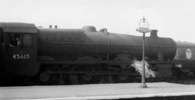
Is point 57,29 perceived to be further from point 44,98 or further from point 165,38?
point 44,98

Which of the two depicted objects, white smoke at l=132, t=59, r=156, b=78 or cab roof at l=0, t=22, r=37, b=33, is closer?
cab roof at l=0, t=22, r=37, b=33

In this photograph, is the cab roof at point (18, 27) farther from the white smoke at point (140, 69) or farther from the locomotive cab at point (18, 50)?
the white smoke at point (140, 69)

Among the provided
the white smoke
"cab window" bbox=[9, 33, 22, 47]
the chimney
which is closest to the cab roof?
"cab window" bbox=[9, 33, 22, 47]

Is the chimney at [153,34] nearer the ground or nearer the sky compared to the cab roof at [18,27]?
nearer the ground

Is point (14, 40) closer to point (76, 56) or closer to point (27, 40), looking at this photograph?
→ point (27, 40)

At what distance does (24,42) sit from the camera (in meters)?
16.0

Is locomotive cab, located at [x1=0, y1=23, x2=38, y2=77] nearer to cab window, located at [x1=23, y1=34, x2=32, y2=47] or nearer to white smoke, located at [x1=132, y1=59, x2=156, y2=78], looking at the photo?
cab window, located at [x1=23, y1=34, x2=32, y2=47]

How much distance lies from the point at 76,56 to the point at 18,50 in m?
3.28

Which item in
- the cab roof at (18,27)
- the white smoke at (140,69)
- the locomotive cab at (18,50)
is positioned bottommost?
the white smoke at (140,69)

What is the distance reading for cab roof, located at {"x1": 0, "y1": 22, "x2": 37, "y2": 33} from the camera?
15858 mm

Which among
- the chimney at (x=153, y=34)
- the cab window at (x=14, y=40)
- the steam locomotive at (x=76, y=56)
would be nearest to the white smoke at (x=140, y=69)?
the steam locomotive at (x=76, y=56)

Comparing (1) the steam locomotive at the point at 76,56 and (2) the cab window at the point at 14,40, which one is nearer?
(1) the steam locomotive at the point at 76,56

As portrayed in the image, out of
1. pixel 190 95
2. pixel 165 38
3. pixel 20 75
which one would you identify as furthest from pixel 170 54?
pixel 190 95

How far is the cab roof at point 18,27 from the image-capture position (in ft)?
52.0
